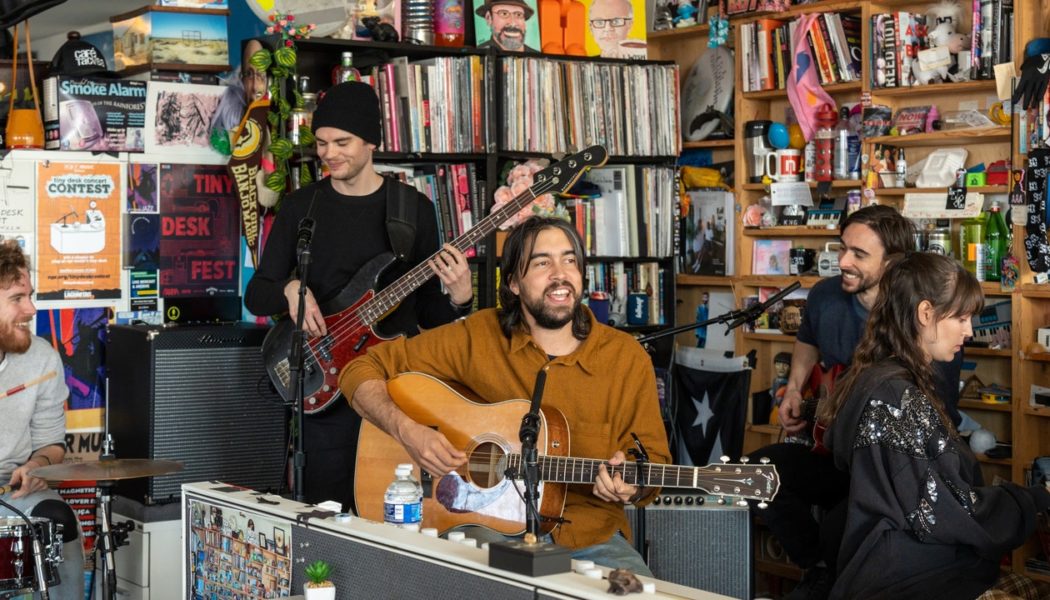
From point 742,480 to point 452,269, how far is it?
1.30m

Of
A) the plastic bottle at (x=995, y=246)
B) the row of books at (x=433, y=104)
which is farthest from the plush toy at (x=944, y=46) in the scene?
the row of books at (x=433, y=104)

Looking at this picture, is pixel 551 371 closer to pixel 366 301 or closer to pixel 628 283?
pixel 366 301

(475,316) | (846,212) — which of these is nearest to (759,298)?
(846,212)

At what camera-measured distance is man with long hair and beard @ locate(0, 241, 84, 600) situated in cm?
386

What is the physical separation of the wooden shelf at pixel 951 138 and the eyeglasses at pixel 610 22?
116cm

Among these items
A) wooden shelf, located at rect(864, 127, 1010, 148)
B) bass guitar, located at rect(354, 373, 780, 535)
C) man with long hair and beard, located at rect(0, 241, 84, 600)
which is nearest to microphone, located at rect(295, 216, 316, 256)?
bass guitar, located at rect(354, 373, 780, 535)

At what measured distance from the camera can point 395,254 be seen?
13.0 ft

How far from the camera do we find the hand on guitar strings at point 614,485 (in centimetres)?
286

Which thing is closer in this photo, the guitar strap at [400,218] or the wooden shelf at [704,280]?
the guitar strap at [400,218]

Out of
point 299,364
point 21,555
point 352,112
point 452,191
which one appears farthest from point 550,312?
point 452,191

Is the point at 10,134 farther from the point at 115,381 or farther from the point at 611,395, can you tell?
the point at 611,395

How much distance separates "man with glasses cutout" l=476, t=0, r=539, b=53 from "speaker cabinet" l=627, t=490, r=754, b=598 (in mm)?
2140

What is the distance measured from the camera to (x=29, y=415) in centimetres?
402

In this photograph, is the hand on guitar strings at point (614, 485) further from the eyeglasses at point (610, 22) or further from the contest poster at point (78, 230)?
the eyeglasses at point (610, 22)
